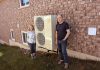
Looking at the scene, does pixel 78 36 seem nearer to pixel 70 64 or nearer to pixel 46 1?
pixel 70 64

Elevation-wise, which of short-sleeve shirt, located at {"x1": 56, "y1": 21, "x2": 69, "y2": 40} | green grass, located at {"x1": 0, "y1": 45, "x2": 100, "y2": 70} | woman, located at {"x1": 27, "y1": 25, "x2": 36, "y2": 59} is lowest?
green grass, located at {"x1": 0, "y1": 45, "x2": 100, "y2": 70}

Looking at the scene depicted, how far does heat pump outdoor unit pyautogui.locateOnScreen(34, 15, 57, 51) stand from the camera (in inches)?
365

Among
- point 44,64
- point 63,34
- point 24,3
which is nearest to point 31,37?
point 44,64

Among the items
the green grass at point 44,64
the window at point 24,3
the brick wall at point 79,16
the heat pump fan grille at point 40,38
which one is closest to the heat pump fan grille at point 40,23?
the heat pump fan grille at point 40,38

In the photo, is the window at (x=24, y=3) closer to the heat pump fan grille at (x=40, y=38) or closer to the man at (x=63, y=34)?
the heat pump fan grille at (x=40, y=38)

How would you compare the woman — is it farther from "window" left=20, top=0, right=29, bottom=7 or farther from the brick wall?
"window" left=20, top=0, right=29, bottom=7

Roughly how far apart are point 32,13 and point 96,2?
5.17m

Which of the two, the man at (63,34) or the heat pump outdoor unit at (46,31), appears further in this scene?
the heat pump outdoor unit at (46,31)

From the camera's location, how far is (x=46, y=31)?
31.4 ft

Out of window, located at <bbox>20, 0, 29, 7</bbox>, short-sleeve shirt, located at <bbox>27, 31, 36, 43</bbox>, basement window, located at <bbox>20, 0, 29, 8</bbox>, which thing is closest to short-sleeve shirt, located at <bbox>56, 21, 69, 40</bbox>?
short-sleeve shirt, located at <bbox>27, 31, 36, 43</bbox>

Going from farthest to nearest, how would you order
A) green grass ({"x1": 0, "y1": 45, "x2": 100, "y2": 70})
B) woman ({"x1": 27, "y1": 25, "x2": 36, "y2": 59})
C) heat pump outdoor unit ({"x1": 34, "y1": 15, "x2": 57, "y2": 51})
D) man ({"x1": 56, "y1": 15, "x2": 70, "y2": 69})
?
woman ({"x1": 27, "y1": 25, "x2": 36, "y2": 59})
heat pump outdoor unit ({"x1": 34, "y1": 15, "x2": 57, "y2": 51})
man ({"x1": 56, "y1": 15, "x2": 70, "y2": 69})
green grass ({"x1": 0, "y1": 45, "x2": 100, "y2": 70})

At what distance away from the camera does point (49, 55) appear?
33.1ft

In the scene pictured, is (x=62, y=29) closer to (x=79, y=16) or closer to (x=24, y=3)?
(x=79, y=16)

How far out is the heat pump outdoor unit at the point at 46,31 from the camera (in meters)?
9.27
